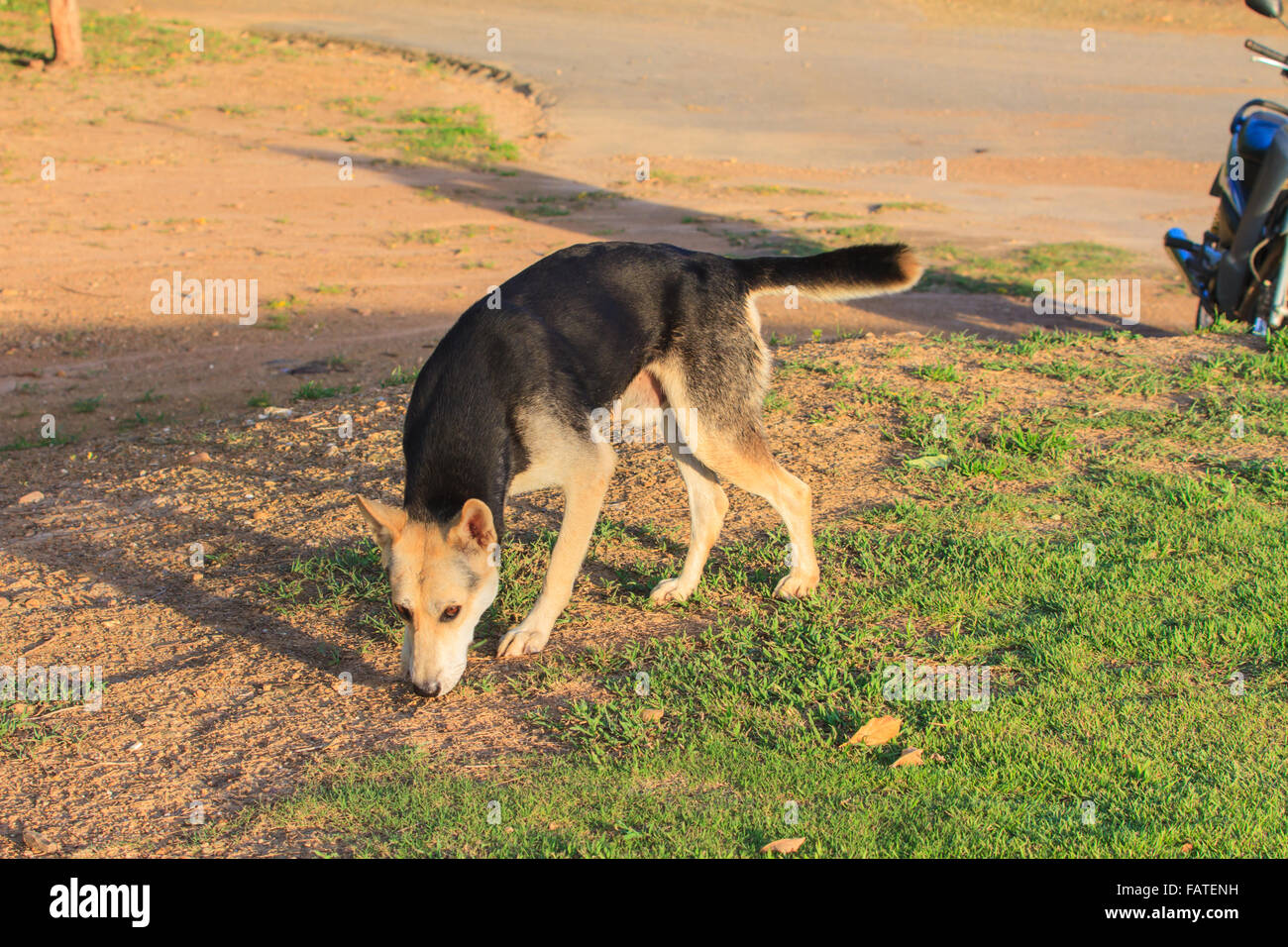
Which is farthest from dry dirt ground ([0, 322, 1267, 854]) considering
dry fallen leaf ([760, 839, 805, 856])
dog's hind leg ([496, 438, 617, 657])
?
dry fallen leaf ([760, 839, 805, 856])

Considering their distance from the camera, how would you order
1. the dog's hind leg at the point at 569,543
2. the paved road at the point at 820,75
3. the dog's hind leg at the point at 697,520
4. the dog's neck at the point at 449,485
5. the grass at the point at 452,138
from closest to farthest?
the dog's neck at the point at 449,485 → the dog's hind leg at the point at 569,543 → the dog's hind leg at the point at 697,520 → the grass at the point at 452,138 → the paved road at the point at 820,75

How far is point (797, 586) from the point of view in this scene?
527cm

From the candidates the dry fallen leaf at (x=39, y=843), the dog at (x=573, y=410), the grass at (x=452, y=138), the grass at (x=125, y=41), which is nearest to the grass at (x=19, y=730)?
the dry fallen leaf at (x=39, y=843)

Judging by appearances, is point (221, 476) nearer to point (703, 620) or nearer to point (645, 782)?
point (703, 620)

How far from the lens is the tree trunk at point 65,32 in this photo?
68.2ft

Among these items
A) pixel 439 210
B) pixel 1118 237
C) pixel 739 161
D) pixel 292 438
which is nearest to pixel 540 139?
pixel 739 161

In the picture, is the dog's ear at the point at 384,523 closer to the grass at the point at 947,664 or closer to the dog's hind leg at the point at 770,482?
the grass at the point at 947,664

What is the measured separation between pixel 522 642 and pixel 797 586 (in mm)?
1259

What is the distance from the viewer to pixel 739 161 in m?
17.9

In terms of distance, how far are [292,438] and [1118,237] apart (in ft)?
34.8

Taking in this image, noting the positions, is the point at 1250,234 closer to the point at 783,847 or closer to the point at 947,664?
the point at 947,664

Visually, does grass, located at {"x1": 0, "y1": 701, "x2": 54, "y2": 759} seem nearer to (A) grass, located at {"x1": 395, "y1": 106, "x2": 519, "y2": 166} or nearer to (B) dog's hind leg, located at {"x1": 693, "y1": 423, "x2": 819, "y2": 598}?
(B) dog's hind leg, located at {"x1": 693, "y1": 423, "x2": 819, "y2": 598}

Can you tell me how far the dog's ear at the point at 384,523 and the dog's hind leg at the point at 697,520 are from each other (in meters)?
1.37

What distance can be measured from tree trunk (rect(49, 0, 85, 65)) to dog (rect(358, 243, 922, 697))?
19761 millimetres
